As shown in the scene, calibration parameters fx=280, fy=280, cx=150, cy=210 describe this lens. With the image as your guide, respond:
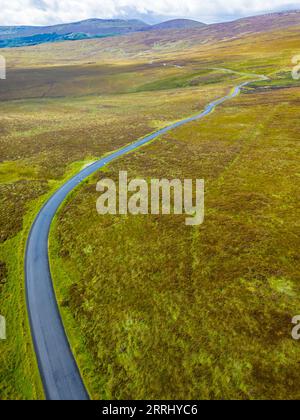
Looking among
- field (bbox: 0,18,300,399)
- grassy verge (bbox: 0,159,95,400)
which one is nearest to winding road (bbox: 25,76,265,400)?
grassy verge (bbox: 0,159,95,400)

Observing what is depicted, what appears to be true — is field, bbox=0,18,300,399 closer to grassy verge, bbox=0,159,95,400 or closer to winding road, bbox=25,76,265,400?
grassy verge, bbox=0,159,95,400

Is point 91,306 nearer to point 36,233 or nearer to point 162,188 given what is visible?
point 36,233

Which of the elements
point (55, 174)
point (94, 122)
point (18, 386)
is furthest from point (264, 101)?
point (18, 386)

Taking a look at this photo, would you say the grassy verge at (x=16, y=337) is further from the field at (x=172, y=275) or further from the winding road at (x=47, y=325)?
the winding road at (x=47, y=325)

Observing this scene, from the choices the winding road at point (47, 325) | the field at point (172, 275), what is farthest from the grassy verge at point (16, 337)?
the winding road at point (47, 325)

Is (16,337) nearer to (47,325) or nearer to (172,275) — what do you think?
(47,325)

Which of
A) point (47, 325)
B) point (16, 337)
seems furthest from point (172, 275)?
point (16, 337)

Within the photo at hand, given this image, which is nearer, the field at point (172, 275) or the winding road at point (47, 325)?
the winding road at point (47, 325)

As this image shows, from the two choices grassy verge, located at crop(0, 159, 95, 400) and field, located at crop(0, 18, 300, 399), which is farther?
field, located at crop(0, 18, 300, 399)
